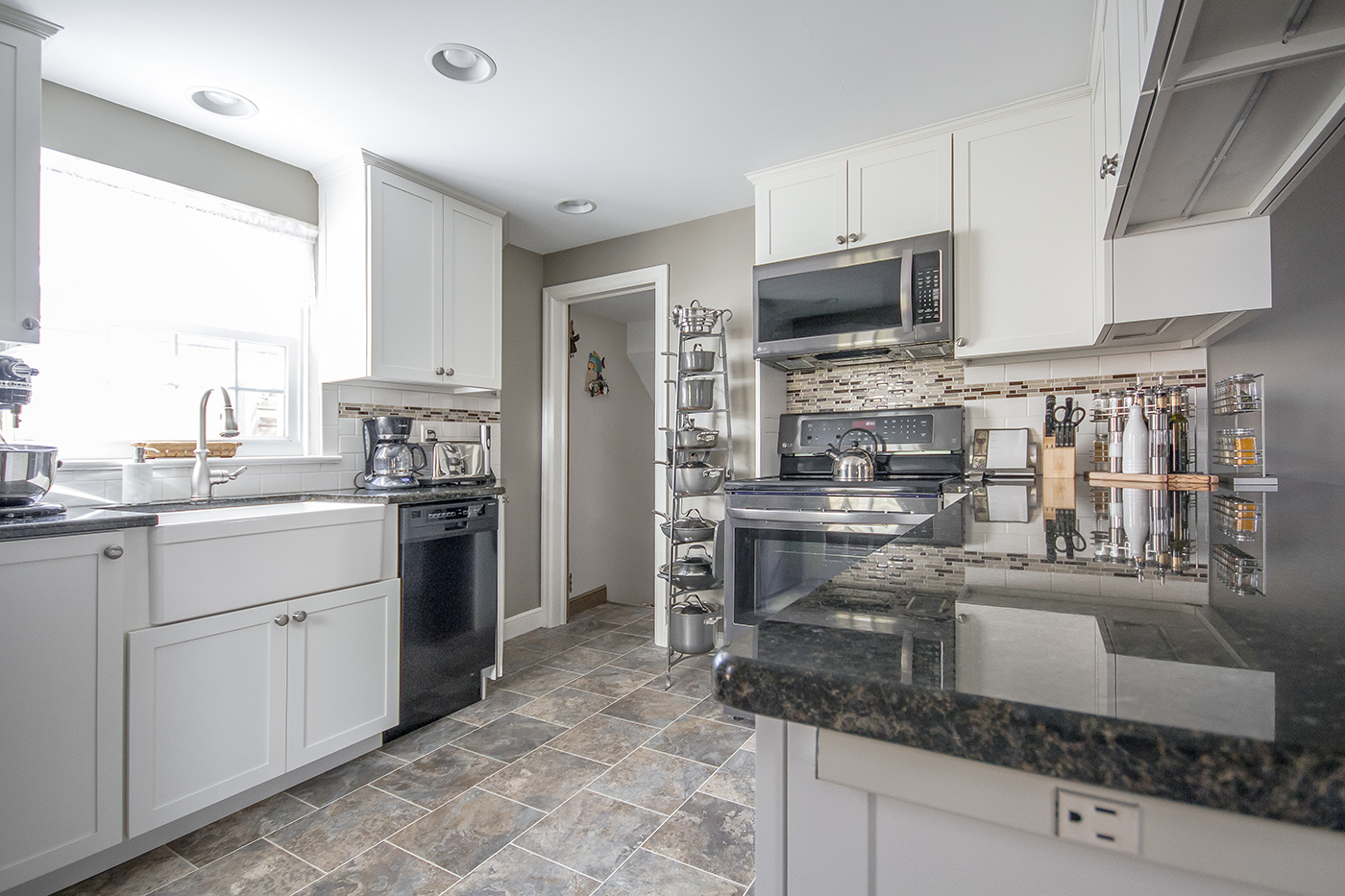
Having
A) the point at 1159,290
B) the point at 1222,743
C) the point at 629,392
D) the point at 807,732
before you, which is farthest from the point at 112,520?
the point at 629,392

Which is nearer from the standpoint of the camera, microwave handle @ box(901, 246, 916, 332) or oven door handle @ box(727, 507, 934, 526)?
oven door handle @ box(727, 507, 934, 526)

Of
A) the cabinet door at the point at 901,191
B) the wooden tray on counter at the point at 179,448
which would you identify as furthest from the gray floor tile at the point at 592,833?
the cabinet door at the point at 901,191

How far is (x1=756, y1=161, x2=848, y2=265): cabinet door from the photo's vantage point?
106 inches

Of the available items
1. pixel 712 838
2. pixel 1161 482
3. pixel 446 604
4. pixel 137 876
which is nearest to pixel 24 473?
pixel 137 876

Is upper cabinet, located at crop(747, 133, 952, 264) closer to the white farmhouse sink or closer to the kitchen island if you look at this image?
the white farmhouse sink

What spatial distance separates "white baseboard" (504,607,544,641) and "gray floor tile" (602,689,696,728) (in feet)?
3.67

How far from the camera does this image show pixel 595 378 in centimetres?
434

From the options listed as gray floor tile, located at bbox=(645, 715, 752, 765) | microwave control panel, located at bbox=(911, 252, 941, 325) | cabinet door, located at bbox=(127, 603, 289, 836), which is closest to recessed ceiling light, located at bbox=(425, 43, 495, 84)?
microwave control panel, located at bbox=(911, 252, 941, 325)

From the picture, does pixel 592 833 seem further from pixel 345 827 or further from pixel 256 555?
pixel 256 555

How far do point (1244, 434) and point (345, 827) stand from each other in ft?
9.21

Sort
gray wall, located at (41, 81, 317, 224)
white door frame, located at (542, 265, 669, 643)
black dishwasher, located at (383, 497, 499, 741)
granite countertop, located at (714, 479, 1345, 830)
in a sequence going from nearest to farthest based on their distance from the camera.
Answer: granite countertop, located at (714, 479, 1345, 830)
gray wall, located at (41, 81, 317, 224)
black dishwasher, located at (383, 497, 499, 741)
white door frame, located at (542, 265, 669, 643)

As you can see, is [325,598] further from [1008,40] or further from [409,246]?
[1008,40]

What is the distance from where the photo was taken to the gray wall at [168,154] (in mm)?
2105

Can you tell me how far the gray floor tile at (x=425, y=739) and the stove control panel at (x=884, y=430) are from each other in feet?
6.02
